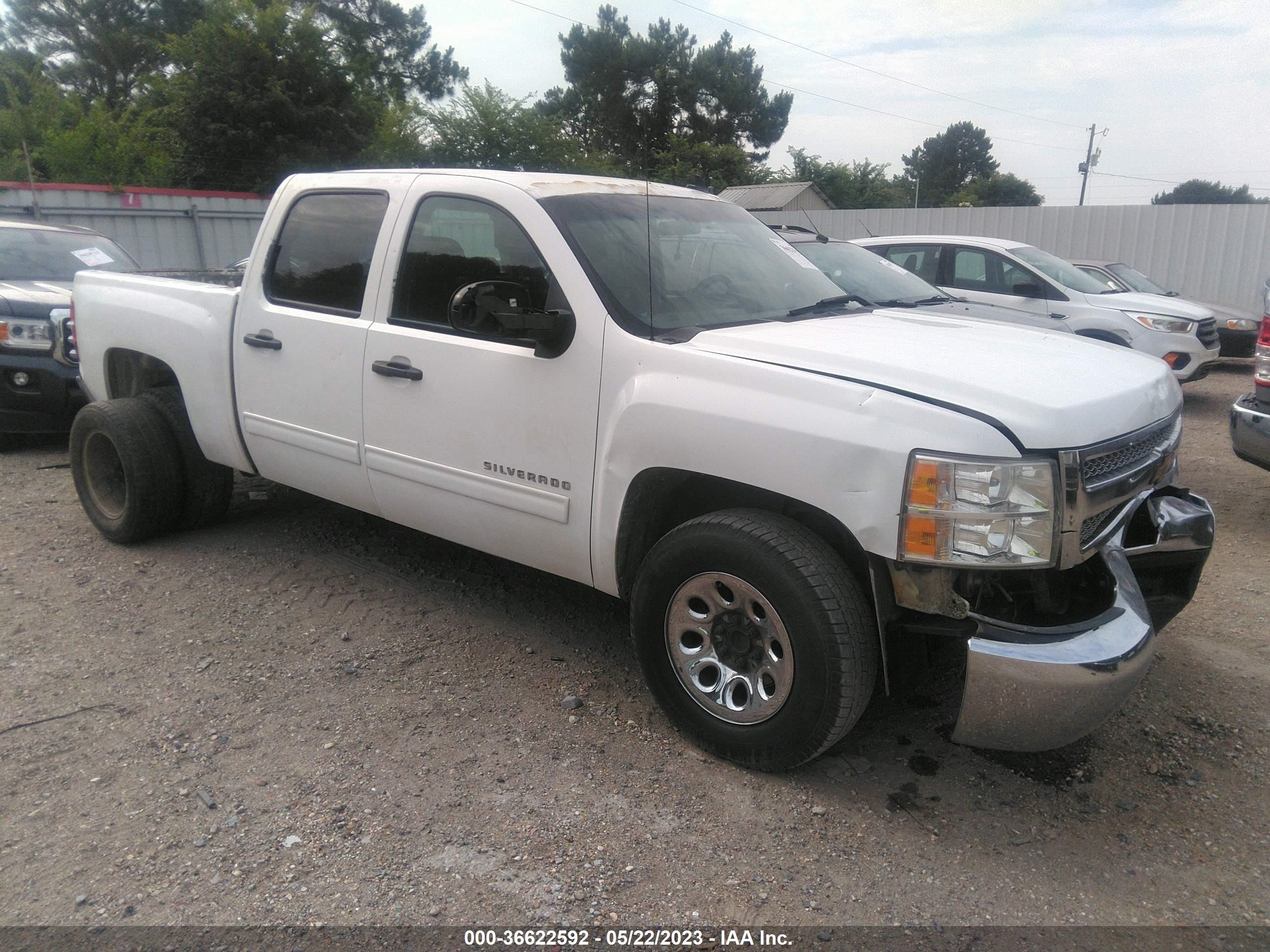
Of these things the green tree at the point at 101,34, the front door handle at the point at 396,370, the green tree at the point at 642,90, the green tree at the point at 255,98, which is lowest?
the front door handle at the point at 396,370

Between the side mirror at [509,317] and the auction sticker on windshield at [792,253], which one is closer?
the side mirror at [509,317]

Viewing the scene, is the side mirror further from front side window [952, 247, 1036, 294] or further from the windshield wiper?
front side window [952, 247, 1036, 294]

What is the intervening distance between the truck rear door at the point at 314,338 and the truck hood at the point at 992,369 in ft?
5.30

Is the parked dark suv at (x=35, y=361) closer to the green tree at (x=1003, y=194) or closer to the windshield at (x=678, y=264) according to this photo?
the windshield at (x=678, y=264)

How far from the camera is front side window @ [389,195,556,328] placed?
341 centimetres

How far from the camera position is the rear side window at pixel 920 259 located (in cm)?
955

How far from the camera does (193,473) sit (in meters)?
4.95

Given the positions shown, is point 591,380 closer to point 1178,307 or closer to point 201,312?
point 201,312

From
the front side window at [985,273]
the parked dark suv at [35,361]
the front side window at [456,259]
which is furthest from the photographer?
the front side window at [985,273]

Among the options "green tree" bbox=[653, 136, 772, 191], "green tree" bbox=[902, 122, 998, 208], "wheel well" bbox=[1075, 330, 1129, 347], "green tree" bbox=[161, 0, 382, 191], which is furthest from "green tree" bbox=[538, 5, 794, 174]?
"green tree" bbox=[902, 122, 998, 208]

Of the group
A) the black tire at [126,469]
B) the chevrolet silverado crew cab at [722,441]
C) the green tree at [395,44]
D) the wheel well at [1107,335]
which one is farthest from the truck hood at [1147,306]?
the green tree at [395,44]

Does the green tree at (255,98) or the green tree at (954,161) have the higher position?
the green tree at (954,161)

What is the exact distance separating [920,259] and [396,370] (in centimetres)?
738

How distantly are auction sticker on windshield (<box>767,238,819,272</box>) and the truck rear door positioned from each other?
1.66 metres
